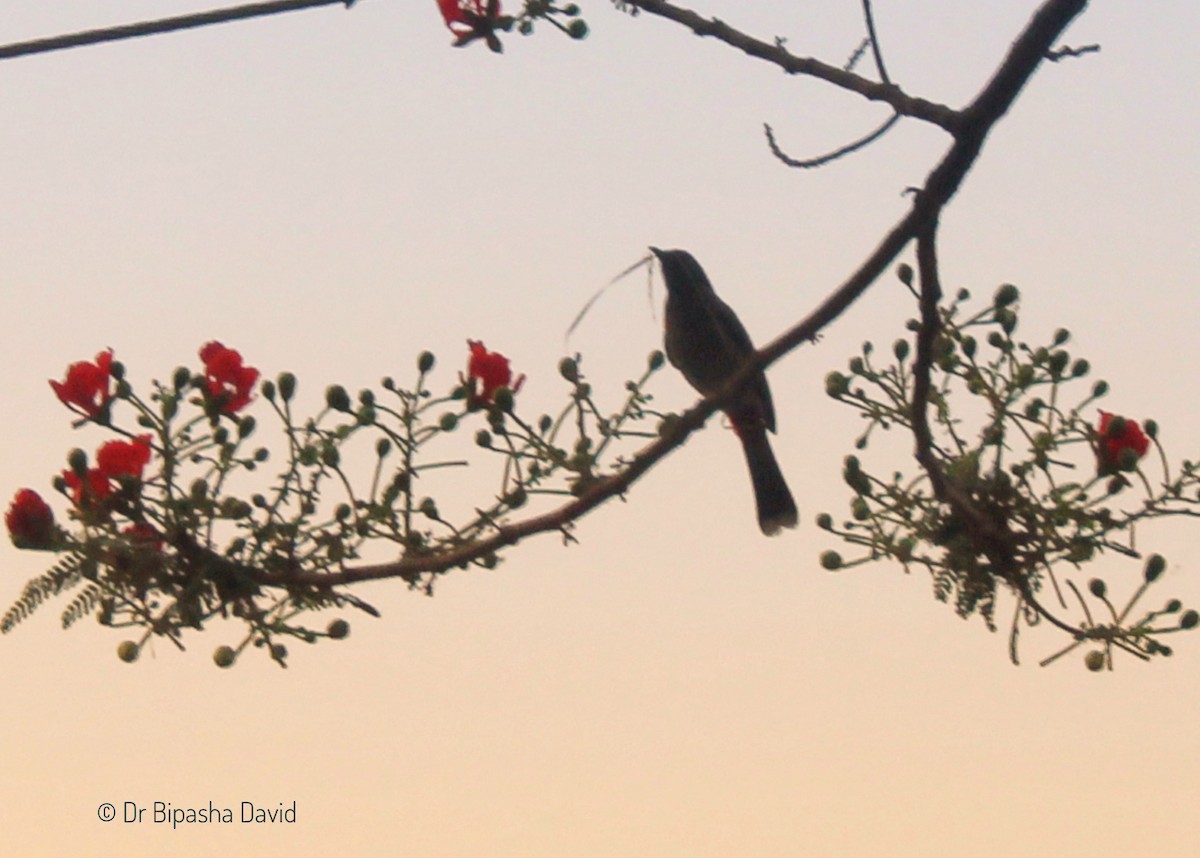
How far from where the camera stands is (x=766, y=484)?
288 inches

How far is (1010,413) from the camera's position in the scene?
3.84 meters

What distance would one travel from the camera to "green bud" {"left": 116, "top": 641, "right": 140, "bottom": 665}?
10.9ft

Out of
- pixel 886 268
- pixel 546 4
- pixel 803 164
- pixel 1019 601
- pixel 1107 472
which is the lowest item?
pixel 1019 601

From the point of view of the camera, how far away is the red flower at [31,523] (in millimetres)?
3398

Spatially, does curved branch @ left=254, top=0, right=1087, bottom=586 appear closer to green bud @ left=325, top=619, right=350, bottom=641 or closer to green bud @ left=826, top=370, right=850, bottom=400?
green bud @ left=325, top=619, right=350, bottom=641

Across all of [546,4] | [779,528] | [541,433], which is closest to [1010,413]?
[541,433]

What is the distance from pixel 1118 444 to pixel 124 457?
2196 mm

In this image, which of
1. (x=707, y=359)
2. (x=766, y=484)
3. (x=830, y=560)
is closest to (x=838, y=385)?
(x=830, y=560)

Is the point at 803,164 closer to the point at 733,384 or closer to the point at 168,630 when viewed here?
the point at 733,384

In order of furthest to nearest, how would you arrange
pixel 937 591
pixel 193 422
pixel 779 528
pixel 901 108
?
pixel 779 528, pixel 937 591, pixel 193 422, pixel 901 108

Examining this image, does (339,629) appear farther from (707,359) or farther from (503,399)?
(707,359)

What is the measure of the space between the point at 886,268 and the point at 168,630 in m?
1.62

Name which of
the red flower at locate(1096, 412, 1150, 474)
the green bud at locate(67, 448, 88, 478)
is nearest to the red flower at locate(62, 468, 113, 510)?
the green bud at locate(67, 448, 88, 478)

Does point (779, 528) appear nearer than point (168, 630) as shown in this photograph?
No
